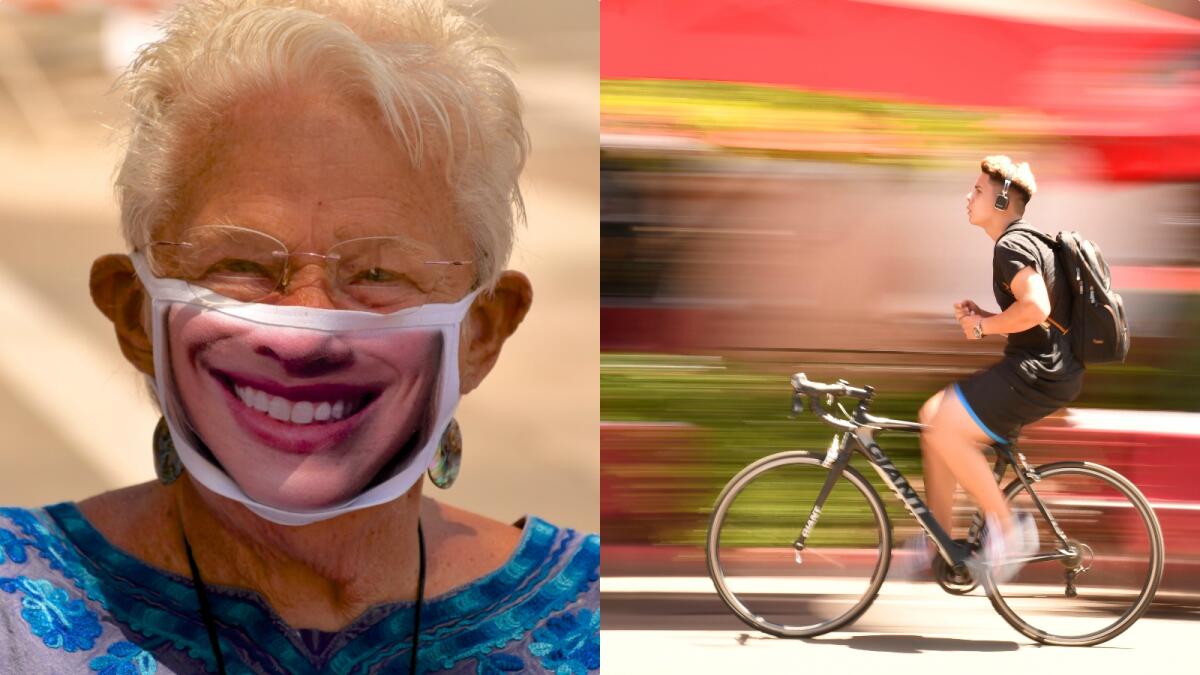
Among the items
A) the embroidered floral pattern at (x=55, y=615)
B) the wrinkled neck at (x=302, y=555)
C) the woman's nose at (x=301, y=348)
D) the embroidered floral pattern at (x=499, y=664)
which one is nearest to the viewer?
the woman's nose at (x=301, y=348)

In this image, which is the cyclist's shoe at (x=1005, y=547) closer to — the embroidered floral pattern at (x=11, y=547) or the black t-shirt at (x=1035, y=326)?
the black t-shirt at (x=1035, y=326)

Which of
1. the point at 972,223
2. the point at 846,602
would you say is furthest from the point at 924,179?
the point at 846,602

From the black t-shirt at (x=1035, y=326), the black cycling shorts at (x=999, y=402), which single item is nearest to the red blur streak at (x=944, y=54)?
the black t-shirt at (x=1035, y=326)

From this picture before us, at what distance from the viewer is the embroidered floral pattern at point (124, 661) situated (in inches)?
97.2

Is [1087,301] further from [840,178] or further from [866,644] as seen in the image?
[866,644]

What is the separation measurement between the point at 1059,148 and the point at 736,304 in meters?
0.84

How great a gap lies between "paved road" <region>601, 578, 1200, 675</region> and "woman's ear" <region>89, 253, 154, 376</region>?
4.58ft

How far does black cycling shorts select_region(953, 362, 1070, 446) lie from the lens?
330 cm

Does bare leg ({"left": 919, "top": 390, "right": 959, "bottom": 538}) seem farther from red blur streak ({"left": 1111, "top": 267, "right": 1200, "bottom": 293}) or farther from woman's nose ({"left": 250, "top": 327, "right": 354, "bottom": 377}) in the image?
woman's nose ({"left": 250, "top": 327, "right": 354, "bottom": 377})

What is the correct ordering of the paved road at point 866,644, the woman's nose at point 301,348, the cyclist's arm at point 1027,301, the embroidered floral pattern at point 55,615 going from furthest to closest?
the paved road at point 866,644
the cyclist's arm at point 1027,301
the embroidered floral pattern at point 55,615
the woman's nose at point 301,348

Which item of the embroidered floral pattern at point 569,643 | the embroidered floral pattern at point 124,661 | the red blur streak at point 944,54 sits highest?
the red blur streak at point 944,54

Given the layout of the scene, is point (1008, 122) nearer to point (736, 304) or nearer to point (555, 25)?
point (736, 304)

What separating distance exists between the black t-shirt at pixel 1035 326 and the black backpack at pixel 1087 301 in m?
0.01

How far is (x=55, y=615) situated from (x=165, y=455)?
0.33 meters
